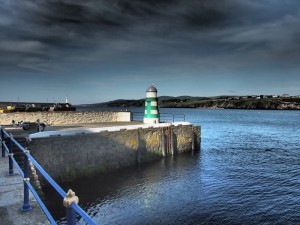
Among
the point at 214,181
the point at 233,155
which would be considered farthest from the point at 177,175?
the point at 233,155

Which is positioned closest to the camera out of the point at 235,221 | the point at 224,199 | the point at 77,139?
the point at 235,221

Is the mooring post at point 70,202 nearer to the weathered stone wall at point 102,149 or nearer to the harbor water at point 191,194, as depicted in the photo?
the harbor water at point 191,194

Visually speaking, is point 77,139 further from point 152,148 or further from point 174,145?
point 174,145

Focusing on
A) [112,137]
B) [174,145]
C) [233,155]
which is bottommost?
[233,155]

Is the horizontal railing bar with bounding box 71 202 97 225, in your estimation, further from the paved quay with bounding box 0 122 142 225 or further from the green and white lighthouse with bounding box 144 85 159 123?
the green and white lighthouse with bounding box 144 85 159 123

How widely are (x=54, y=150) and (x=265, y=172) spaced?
A: 15388 millimetres

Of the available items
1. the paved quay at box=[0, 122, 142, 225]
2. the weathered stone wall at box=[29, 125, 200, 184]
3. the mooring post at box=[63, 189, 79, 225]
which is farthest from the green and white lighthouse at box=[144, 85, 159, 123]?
the mooring post at box=[63, 189, 79, 225]

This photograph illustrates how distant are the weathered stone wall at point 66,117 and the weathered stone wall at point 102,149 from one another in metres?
7.33

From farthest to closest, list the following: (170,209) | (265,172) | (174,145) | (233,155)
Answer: (233,155)
(174,145)
(265,172)
(170,209)

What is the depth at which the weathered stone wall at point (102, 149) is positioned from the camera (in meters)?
15.4

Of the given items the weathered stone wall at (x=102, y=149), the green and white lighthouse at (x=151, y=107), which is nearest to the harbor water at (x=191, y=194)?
the weathered stone wall at (x=102, y=149)

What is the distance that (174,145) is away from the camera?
23.9 meters

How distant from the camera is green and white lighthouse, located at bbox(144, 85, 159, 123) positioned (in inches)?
957

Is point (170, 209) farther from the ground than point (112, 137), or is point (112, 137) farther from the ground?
point (112, 137)
